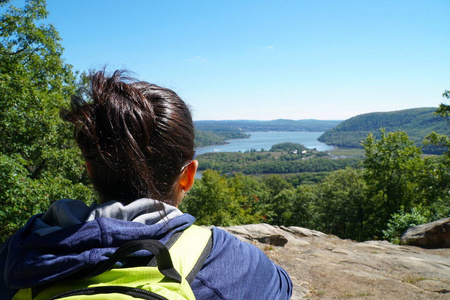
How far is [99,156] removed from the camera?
1014 mm

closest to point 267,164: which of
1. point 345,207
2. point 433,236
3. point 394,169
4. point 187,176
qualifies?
point 345,207

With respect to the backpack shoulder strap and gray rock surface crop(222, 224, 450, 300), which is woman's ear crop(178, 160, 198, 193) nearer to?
the backpack shoulder strap

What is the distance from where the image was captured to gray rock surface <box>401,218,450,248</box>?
368 inches

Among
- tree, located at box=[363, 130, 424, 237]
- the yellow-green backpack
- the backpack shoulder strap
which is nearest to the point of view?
the yellow-green backpack

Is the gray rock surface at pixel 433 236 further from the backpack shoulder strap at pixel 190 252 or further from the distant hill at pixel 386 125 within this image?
the distant hill at pixel 386 125

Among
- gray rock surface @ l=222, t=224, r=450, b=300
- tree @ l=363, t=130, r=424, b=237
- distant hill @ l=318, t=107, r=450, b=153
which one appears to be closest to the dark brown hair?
gray rock surface @ l=222, t=224, r=450, b=300

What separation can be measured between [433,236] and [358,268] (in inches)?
166

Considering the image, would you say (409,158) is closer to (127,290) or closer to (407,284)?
(407,284)

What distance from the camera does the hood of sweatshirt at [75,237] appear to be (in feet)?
2.44

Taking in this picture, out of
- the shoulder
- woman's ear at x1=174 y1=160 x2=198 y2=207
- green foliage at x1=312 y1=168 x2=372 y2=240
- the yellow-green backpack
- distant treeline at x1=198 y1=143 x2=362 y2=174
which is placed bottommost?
distant treeline at x1=198 y1=143 x2=362 y2=174

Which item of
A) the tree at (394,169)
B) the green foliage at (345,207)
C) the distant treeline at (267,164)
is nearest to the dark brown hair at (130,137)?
the tree at (394,169)

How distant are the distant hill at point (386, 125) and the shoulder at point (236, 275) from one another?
122381 millimetres

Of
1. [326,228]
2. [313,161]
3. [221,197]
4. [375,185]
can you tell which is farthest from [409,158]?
[313,161]

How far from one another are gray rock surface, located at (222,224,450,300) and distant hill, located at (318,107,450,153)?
372 ft
